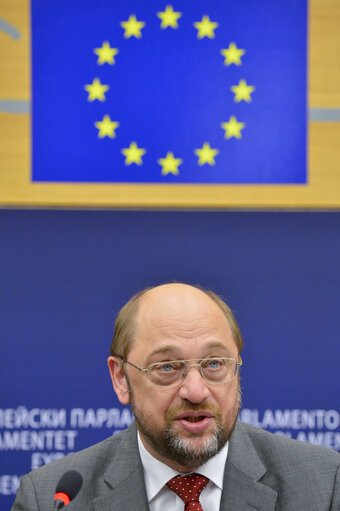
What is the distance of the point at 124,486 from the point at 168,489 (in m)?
0.10

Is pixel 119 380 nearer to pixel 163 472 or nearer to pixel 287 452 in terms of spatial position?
pixel 163 472

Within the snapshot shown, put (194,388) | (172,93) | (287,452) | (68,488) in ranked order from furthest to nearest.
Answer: (172,93), (287,452), (194,388), (68,488)

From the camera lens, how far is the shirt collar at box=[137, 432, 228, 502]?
1.50 meters

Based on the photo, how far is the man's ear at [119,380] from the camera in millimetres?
1569

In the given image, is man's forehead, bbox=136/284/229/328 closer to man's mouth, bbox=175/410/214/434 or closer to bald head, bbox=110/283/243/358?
bald head, bbox=110/283/243/358

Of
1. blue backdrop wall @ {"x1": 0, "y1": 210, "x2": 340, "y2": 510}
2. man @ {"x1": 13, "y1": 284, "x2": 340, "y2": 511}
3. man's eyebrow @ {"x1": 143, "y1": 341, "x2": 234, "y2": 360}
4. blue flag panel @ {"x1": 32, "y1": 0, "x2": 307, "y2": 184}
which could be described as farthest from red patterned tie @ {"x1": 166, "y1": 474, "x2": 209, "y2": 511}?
blue flag panel @ {"x1": 32, "y1": 0, "x2": 307, "y2": 184}

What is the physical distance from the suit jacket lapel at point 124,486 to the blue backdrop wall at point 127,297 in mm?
1112

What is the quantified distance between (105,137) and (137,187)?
0.23 m

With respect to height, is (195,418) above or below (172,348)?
below

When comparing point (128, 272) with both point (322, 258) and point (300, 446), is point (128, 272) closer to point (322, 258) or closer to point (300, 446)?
point (322, 258)

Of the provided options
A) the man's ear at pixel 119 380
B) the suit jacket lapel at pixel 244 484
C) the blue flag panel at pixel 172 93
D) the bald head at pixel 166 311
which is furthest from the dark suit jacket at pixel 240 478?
the blue flag panel at pixel 172 93

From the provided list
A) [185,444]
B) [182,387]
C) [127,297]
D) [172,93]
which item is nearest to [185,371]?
[182,387]

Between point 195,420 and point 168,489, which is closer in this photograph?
point 195,420

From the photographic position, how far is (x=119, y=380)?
5.21 ft
